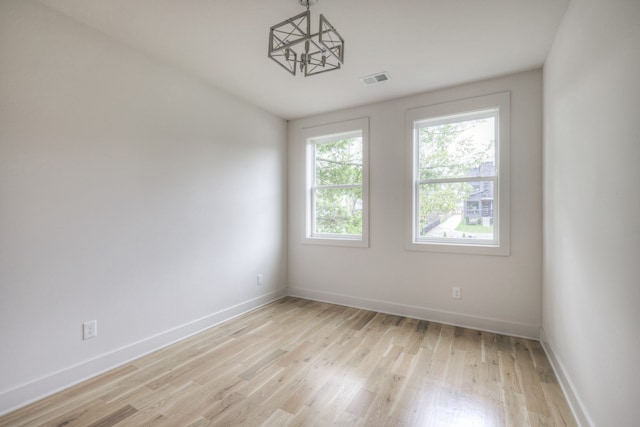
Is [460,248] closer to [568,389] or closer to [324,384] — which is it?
[568,389]

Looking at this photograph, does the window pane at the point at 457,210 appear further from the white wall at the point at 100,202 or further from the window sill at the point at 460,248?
the white wall at the point at 100,202

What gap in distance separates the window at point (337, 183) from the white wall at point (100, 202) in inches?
46.9

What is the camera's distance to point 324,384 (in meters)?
2.02

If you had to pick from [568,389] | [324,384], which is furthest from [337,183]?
[568,389]

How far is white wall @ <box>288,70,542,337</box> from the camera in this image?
2.71m

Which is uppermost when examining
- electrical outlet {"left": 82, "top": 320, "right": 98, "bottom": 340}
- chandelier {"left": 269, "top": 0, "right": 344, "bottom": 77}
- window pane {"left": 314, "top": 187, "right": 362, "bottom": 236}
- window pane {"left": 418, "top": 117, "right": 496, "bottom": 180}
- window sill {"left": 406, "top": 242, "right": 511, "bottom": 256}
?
chandelier {"left": 269, "top": 0, "right": 344, "bottom": 77}

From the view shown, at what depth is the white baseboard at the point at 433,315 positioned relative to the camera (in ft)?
9.00

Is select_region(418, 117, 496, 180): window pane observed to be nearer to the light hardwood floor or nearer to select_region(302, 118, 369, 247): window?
select_region(302, 118, 369, 247): window

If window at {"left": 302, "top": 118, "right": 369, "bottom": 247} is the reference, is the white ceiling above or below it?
above

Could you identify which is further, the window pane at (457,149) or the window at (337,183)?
the window at (337,183)

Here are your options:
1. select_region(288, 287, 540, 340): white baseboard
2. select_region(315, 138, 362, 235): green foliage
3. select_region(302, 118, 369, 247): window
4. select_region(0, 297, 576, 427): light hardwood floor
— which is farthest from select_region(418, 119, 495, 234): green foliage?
select_region(0, 297, 576, 427): light hardwood floor

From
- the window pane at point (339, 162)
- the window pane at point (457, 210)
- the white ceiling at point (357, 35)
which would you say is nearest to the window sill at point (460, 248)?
the window pane at point (457, 210)

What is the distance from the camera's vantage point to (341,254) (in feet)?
12.3

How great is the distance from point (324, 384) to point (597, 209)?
6.32 ft
